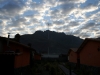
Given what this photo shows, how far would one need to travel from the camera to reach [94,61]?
2153 cm

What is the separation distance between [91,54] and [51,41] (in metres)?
104

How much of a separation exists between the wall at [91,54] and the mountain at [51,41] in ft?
204

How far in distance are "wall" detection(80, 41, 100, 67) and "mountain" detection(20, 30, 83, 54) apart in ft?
204

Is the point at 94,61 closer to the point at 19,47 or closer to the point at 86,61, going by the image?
the point at 86,61

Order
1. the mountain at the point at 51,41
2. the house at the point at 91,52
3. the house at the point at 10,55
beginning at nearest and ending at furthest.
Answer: the house at the point at 10,55 < the house at the point at 91,52 < the mountain at the point at 51,41

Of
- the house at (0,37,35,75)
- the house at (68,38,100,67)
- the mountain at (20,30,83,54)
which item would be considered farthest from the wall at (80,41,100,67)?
the mountain at (20,30,83,54)

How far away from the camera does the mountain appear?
111m

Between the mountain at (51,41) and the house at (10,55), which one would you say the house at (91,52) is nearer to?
the house at (10,55)

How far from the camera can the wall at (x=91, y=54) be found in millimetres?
20641

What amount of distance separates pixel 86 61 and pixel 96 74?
4760mm

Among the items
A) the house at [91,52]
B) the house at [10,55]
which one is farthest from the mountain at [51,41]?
the house at [10,55]

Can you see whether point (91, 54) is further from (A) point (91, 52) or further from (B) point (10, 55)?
(B) point (10, 55)

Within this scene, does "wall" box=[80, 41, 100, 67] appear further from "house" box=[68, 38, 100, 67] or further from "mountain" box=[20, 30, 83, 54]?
"mountain" box=[20, 30, 83, 54]

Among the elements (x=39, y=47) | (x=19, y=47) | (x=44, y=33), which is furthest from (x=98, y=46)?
(x=44, y=33)
